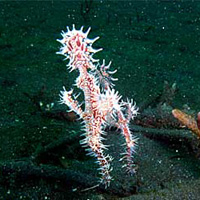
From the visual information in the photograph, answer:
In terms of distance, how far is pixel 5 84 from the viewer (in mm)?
6504

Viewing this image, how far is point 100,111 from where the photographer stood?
2609 millimetres

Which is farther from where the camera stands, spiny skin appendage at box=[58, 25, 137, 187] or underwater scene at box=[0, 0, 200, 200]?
underwater scene at box=[0, 0, 200, 200]

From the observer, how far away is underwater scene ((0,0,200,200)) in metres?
2.73

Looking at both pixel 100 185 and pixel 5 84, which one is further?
pixel 5 84

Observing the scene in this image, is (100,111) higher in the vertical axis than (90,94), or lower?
lower

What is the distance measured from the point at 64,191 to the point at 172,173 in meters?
1.32

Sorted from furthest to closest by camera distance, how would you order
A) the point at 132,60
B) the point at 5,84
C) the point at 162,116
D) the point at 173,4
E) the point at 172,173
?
the point at 173,4 → the point at 132,60 → the point at 5,84 → the point at 162,116 → the point at 172,173

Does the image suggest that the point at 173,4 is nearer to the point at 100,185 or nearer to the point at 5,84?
the point at 5,84

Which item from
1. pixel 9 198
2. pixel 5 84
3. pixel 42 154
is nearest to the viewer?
pixel 9 198

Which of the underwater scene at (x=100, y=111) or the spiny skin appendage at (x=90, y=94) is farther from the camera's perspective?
the underwater scene at (x=100, y=111)

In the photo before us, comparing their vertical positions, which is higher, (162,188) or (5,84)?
(5,84)

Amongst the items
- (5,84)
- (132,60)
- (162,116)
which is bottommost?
(162,116)

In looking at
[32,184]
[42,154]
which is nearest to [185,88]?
[42,154]

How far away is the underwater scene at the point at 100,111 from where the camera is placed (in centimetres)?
273
